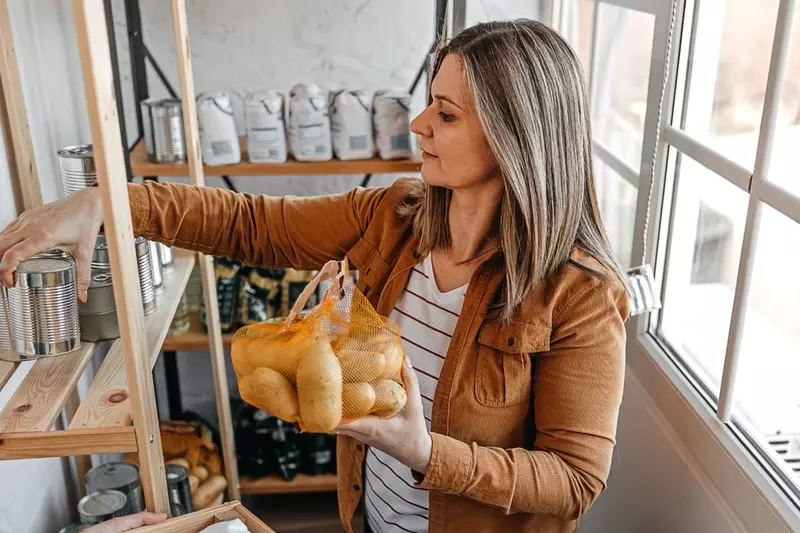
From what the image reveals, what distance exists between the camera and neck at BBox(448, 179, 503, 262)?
114 cm

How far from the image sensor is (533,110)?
1.03 m

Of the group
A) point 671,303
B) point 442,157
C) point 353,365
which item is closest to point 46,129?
point 442,157

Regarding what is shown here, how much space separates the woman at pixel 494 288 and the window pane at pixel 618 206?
640 mm

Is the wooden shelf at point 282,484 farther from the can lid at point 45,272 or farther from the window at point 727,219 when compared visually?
the can lid at point 45,272

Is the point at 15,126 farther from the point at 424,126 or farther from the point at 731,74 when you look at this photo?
the point at 731,74

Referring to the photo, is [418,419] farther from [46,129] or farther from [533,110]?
[46,129]

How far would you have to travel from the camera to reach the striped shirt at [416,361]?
117 centimetres

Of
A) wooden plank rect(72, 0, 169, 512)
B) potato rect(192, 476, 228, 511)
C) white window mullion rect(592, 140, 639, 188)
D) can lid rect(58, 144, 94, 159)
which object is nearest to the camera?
wooden plank rect(72, 0, 169, 512)

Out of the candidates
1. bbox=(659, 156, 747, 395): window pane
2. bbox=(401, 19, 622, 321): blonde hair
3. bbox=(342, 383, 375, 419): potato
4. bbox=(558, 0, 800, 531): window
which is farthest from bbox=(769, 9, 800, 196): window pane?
bbox=(342, 383, 375, 419): potato

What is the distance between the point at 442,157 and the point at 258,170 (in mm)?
785

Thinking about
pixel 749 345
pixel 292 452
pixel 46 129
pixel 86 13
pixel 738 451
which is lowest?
pixel 292 452

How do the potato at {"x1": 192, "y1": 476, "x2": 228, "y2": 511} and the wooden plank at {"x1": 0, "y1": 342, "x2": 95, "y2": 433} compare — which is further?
the potato at {"x1": 192, "y1": 476, "x2": 228, "y2": 511}

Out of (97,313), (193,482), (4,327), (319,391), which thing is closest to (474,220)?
(319,391)

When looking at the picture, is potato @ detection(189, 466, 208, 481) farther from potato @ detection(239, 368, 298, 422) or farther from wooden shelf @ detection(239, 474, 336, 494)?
potato @ detection(239, 368, 298, 422)
